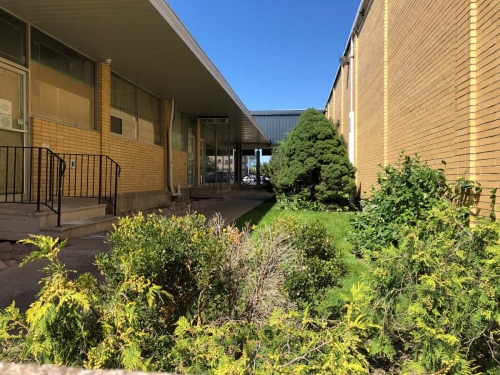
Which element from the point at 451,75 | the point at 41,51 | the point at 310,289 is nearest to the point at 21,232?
the point at 41,51

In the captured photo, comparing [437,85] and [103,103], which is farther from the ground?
[103,103]

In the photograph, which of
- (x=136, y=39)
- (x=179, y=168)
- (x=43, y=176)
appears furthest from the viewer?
(x=179, y=168)

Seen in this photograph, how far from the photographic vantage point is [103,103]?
9.39 metres

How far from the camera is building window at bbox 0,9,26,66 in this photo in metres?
6.70

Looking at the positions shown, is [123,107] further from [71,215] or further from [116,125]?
[71,215]

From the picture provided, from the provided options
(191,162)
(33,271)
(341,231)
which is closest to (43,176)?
(33,271)

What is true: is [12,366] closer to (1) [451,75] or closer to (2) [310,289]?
(2) [310,289]

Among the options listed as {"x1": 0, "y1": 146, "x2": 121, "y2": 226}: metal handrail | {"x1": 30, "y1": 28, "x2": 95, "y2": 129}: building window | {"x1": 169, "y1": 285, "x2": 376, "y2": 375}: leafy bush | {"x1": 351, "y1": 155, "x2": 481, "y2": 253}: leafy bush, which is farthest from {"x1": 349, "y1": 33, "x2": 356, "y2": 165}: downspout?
{"x1": 169, "y1": 285, "x2": 376, "y2": 375}: leafy bush

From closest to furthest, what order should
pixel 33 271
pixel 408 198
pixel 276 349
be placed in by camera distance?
pixel 276 349
pixel 33 271
pixel 408 198

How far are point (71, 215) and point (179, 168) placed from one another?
864 centimetres

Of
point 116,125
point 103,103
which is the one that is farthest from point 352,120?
point 103,103

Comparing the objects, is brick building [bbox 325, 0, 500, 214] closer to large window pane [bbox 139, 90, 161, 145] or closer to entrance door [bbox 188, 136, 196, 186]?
large window pane [bbox 139, 90, 161, 145]

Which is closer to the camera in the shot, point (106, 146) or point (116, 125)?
point (106, 146)

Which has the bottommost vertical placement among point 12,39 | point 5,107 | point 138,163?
point 138,163
